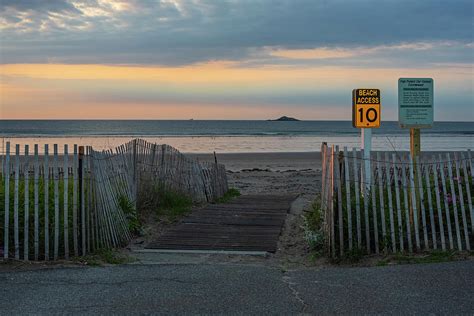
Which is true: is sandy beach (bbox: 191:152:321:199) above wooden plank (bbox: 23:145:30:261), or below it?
below

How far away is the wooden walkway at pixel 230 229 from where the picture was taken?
29.0 ft

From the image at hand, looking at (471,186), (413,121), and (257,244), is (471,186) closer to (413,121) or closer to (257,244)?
(413,121)

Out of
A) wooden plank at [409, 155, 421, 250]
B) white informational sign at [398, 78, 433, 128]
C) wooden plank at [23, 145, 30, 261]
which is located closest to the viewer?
wooden plank at [23, 145, 30, 261]

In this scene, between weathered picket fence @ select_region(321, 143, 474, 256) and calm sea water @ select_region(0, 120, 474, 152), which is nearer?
weathered picket fence @ select_region(321, 143, 474, 256)

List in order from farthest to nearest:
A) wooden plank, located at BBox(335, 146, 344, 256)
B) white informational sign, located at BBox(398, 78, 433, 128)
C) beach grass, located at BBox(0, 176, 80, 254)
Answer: white informational sign, located at BBox(398, 78, 433, 128), wooden plank, located at BBox(335, 146, 344, 256), beach grass, located at BBox(0, 176, 80, 254)

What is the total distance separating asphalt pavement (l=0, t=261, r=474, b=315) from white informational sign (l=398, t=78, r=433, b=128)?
2.33 metres

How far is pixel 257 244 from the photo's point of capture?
8914 mm

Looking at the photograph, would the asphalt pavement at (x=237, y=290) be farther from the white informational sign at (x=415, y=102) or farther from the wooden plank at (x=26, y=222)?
the white informational sign at (x=415, y=102)

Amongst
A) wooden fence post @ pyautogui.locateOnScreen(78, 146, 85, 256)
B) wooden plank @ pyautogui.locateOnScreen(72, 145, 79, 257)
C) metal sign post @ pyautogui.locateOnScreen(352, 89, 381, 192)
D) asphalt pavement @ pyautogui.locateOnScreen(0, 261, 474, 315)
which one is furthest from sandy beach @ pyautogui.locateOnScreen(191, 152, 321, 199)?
asphalt pavement @ pyautogui.locateOnScreen(0, 261, 474, 315)

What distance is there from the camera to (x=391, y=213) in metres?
7.88

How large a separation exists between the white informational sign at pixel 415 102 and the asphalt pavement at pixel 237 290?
2.33 meters

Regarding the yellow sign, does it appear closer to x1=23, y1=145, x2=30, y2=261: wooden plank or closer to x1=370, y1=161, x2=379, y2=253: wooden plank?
x1=370, y1=161, x2=379, y2=253: wooden plank

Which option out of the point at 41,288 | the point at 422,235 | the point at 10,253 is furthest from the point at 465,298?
the point at 10,253

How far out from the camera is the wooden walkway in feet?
29.0
